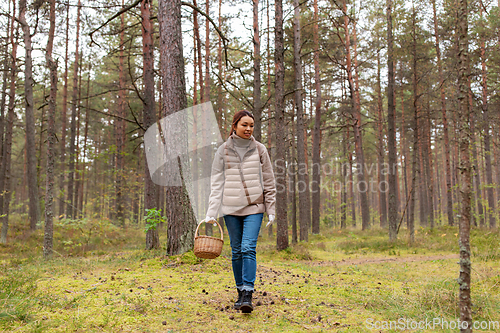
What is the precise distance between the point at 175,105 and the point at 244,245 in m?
3.70

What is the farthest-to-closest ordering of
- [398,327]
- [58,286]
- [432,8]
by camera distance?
[432,8], [58,286], [398,327]

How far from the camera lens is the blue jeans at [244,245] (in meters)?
3.52

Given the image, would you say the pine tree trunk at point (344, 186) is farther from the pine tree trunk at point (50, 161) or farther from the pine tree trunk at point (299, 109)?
the pine tree trunk at point (50, 161)

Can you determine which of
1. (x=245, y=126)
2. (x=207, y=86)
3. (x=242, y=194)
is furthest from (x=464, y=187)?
(x=207, y=86)

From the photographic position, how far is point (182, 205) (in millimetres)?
6188

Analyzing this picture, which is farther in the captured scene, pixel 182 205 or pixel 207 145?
pixel 207 145

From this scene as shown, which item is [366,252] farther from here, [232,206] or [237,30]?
[237,30]

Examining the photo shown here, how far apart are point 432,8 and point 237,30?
11.7 metres

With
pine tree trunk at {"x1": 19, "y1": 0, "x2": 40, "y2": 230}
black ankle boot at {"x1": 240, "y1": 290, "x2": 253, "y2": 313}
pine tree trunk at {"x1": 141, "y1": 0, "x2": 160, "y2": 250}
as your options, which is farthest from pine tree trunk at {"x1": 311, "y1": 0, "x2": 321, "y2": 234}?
black ankle boot at {"x1": 240, "y1": 290, "x2": 253, "y2": 313}

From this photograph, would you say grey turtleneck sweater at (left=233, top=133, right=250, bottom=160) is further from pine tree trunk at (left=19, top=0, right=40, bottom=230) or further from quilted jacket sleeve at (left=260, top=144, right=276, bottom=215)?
pine tree trunk at (left=19, top=0, right=40, bottom=230)

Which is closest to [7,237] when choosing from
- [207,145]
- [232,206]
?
[207,145]

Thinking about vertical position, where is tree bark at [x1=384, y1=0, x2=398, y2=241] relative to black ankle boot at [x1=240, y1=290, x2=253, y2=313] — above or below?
Result: above

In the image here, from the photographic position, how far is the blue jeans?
11.5ft

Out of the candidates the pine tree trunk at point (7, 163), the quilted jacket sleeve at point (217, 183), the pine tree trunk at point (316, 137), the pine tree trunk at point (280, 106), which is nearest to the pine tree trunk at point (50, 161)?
the pine tree trunk at point (7, 163)
